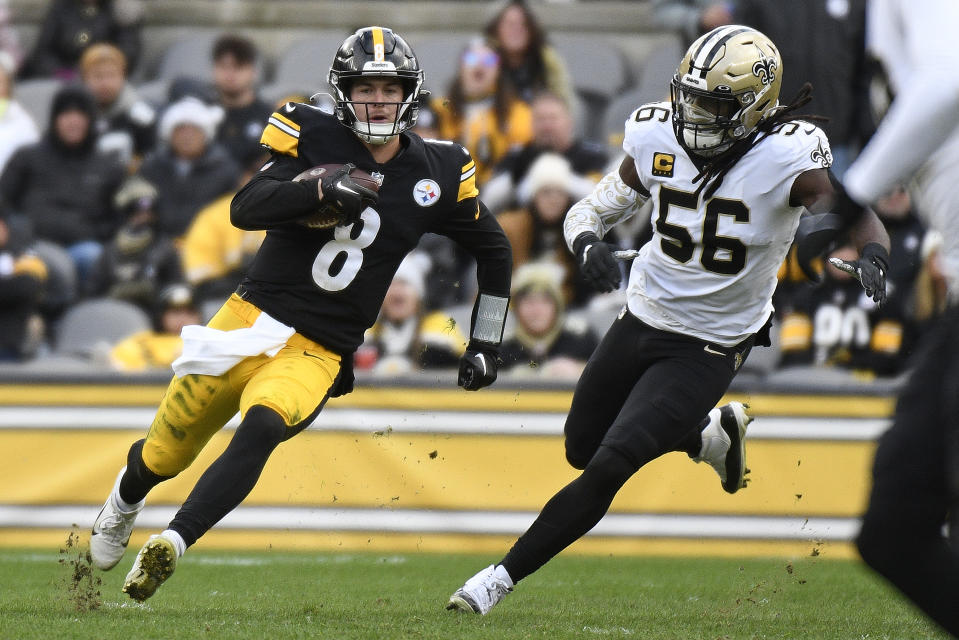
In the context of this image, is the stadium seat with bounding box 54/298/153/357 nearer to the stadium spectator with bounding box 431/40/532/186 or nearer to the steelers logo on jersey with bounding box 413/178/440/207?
the stadium spectator with bounding box 431/40/532/186

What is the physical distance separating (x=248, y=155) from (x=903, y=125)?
22.4 ft

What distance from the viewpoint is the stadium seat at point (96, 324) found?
8516 mm

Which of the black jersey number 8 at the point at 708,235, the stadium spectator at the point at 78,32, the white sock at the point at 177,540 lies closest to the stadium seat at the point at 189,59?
the stadium spectator at the point at 78,32

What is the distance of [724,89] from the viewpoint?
4.78 m

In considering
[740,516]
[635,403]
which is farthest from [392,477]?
[635,403]

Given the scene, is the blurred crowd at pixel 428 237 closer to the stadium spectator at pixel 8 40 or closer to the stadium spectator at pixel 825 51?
the stadium spectator at pixel 825 51

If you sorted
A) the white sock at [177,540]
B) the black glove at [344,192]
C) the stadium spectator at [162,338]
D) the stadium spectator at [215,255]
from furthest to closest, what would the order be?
the stadium spectator at [215,255], the stadium spectator at [162,338], the black glove at [344,192], the white sock at [177,540]

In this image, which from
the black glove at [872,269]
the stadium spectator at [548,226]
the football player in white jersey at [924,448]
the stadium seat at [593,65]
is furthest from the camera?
the stadium seat at [593,65]

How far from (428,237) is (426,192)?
351cm

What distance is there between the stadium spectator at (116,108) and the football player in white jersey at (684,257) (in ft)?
17.6

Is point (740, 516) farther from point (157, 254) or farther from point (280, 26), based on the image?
point (280, 26)

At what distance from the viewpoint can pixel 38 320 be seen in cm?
846

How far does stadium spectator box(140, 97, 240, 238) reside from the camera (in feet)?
30.2

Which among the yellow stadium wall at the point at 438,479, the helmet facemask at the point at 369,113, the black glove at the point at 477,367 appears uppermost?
the helmet facemask at the point at 369,113
